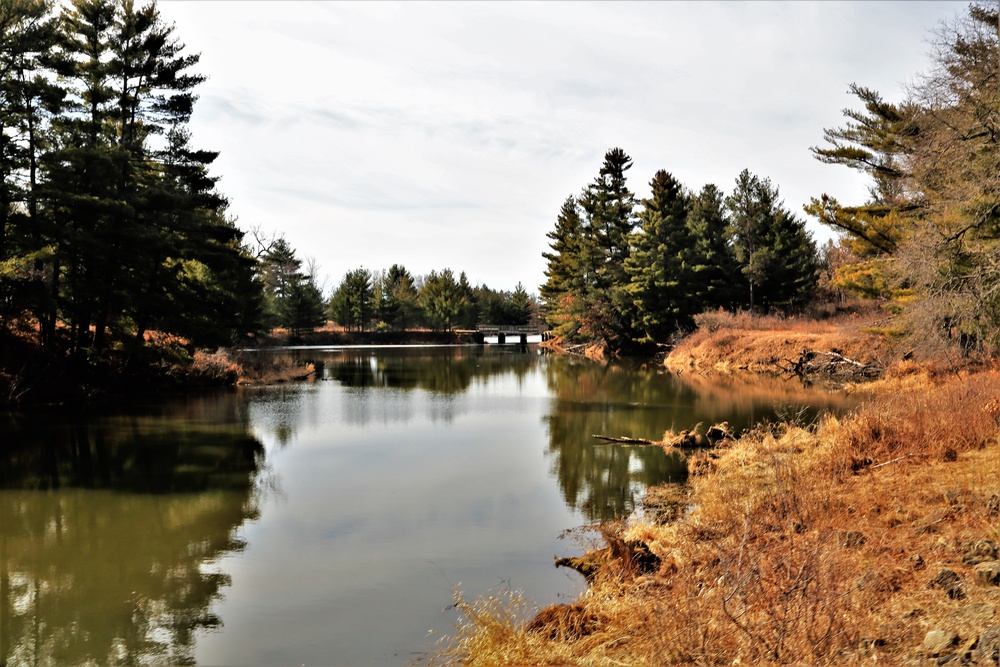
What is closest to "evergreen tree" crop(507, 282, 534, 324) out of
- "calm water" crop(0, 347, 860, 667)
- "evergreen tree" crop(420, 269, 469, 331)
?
"evergreen tree" crop(420, 269, 469, 331)

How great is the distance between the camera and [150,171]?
29672mm

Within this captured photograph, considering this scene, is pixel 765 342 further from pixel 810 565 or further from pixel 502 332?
pixel 502 332

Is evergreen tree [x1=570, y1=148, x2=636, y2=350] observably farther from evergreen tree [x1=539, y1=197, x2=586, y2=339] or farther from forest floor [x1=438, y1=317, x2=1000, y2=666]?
forest floor [x1=438, y1=317, x2=1000, y2=666]

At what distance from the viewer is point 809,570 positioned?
17.2 feet

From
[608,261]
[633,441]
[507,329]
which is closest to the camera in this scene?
[633,441]

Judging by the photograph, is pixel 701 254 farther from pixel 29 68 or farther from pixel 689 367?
pixel 29 68

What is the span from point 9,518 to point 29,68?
65.7 ft

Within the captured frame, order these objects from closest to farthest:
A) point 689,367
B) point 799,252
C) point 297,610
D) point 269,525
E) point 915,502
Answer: point 297,610, point 915,502, point 269,525, point 689,367, point 799,252

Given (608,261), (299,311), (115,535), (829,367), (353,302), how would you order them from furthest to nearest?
(353,302) < (299,311) < (608,261) < (829,367) < (115,535)

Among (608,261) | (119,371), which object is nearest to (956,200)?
(119,371)

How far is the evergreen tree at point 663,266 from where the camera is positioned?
51.7 metres

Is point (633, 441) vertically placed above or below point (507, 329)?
below

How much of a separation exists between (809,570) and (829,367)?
32.0 m

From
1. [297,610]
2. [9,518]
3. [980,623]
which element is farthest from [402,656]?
[9,518]
